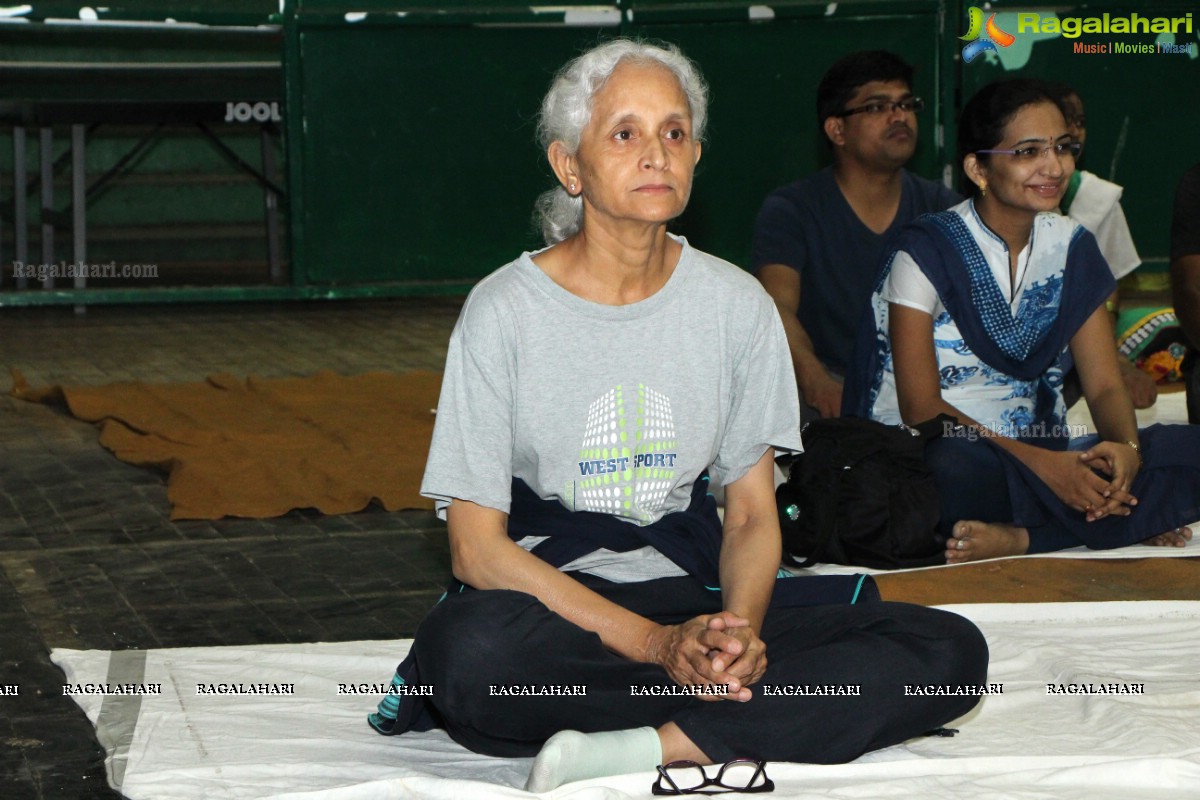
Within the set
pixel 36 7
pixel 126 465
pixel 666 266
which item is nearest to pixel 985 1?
pixel 36 7

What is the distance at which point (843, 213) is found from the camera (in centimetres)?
484

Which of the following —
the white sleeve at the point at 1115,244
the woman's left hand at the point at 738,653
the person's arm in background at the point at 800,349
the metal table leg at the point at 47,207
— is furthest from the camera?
the metal table leg at the point at 47,207

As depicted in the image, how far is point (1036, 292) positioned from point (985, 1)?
5.08 metres

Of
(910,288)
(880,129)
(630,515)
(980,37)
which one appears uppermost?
(980,37)

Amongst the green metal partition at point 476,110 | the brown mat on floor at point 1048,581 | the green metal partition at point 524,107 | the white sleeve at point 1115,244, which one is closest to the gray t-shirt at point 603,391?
the brown mat on floor at point 1048,581

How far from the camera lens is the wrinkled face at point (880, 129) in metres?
4.68

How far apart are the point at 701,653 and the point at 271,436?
337cm

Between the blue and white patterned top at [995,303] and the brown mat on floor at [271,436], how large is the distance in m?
1.57

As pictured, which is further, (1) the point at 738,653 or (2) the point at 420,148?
(2) the point at 420,148

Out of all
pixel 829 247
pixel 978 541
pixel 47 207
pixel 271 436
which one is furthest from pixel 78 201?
pixel 978 541

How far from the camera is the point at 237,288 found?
28.0 ft

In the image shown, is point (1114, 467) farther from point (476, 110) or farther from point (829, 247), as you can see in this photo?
point (476, 110)

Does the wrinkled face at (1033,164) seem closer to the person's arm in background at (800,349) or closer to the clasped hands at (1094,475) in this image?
the clasped hands at (1094,475)

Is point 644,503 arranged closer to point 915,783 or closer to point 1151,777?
point 915,783
